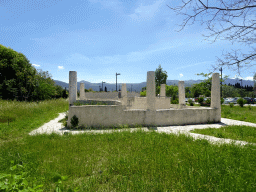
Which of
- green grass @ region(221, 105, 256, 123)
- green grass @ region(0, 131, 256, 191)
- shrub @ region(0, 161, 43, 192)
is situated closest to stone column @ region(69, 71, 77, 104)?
green grass @ region(0, 131, 256, 191)

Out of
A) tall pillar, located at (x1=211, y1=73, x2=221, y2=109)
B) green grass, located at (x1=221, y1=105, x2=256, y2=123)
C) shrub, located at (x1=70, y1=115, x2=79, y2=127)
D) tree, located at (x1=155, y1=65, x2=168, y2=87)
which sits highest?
tree, located at (x1=155, y1=65, x2=168, y2=87)

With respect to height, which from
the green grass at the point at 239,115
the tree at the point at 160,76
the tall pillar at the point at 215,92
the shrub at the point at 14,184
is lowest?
the green grass at the point at 239,115

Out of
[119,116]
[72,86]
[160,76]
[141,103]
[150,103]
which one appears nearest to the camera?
[119,116]

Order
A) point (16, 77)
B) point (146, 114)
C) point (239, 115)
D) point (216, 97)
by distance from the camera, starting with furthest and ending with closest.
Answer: point (16, 77) < point (239, 115) < point (216, 97) < point (146, 114)

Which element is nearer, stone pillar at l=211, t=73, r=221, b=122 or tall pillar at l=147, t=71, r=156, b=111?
tall pillar at l=147, t=71, r=156, b=111

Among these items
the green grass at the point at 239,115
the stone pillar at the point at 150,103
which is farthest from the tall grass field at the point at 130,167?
the green grass at the point at 239,115

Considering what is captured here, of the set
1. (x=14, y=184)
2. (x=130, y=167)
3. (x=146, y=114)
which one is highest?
(x=14, y=184)

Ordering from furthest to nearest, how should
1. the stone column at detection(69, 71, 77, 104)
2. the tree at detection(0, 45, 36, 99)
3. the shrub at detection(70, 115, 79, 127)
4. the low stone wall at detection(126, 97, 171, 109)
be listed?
the tree at detection(0, 45, 36, 99), the low stone wall at detection(126, 97, 171, 109), the stone column at detection(69, 71, 77, 104), the shrub at detection(70, 115, 79, 127)

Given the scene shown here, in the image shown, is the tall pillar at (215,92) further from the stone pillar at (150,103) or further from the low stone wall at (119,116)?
the stone pillar at (150,103)

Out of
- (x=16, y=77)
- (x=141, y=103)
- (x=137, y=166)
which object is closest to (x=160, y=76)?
(x=141, y=103)

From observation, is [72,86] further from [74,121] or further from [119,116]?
[119,116]

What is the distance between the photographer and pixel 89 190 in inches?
104

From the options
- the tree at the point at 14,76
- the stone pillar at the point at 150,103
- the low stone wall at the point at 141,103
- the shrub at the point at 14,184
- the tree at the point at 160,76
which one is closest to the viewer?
the shrub at the point at 14,184

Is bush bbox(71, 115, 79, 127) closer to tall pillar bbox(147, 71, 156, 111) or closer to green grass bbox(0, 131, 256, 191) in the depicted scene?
green grass bbox(0, 131, 256, 191)
